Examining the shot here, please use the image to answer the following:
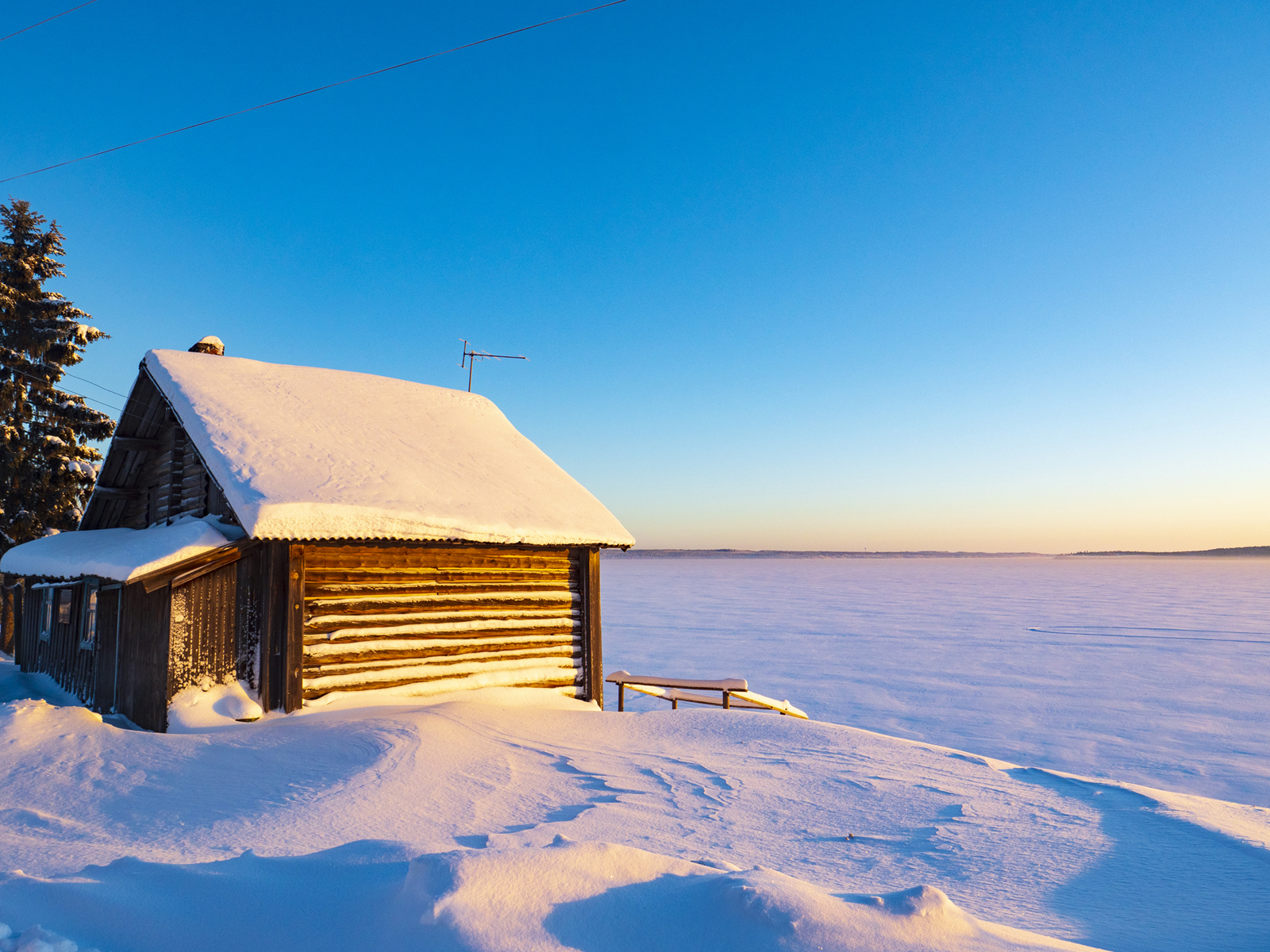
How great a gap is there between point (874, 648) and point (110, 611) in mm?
23022

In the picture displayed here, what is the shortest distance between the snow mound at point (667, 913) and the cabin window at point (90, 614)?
1118cm

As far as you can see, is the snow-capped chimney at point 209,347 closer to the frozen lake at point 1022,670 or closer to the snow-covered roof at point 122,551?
the snow-covered roof at point 122,551

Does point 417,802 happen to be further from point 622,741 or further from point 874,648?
point 874,648

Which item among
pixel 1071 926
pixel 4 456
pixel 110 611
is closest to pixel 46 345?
pixel 4 456

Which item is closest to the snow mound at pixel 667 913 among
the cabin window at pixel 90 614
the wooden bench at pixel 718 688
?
the wooden bench at pixel 718 688

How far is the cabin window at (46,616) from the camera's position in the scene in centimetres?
1375

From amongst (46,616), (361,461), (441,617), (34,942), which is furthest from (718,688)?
(46,616)

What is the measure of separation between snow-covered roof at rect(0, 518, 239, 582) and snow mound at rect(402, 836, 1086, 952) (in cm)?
688

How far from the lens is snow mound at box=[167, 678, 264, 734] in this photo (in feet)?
28.0

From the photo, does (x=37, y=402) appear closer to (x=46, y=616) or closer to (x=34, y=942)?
(x=46, y=616)

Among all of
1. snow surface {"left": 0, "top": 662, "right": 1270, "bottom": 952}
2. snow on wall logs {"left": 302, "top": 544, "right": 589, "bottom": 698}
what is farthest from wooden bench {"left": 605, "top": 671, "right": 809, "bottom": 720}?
snow surface {"left": 0, "top": 662, "right": 1270, "bottom": 952}

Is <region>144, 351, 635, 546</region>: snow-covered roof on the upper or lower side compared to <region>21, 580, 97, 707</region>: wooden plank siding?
upper

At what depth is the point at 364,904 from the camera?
3447 millimetres

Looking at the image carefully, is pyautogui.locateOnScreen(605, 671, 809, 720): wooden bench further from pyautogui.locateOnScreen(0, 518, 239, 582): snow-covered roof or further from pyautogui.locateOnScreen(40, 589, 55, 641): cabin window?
pyautogui.locateOnScreen(40, 589, 55, 641): cabin window
